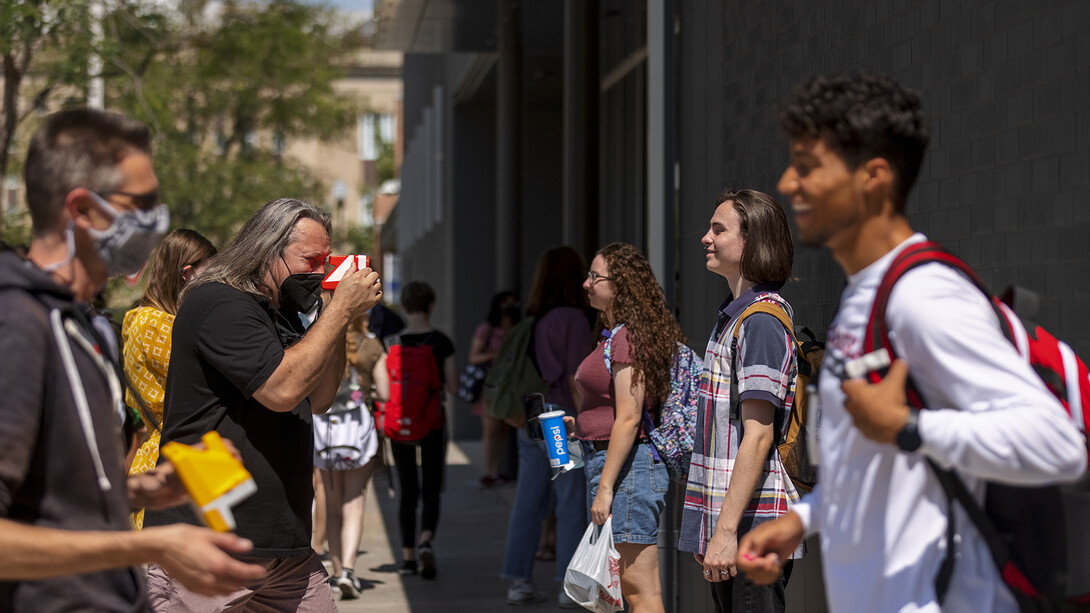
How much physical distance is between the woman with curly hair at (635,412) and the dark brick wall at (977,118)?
639mm

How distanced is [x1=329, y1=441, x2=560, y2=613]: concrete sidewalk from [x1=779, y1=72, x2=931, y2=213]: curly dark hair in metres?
5.57

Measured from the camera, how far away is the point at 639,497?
16.8ft

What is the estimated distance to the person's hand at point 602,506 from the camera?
5.05 m

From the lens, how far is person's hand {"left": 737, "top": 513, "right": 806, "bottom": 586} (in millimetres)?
2334

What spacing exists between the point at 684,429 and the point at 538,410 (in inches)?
61.5

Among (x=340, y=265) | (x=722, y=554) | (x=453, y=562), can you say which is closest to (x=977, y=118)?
(x=722, y=554)

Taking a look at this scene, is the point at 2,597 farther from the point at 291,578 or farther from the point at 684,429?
the point at 684,429

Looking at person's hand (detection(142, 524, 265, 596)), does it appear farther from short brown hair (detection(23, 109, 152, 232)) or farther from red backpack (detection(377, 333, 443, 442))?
red backpack (detection(377, 333, 443, 442))

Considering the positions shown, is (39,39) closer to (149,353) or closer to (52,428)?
(149,353)

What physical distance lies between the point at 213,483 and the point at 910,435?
48.9 inches

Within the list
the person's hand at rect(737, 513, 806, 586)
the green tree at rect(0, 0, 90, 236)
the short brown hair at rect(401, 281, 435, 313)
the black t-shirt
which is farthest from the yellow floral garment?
the green tree at rect(0, 0, 90, 236)

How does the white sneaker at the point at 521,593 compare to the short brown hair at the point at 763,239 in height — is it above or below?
below

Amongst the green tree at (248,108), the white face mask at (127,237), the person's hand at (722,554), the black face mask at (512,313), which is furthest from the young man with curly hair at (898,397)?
the green tree at (248,108)

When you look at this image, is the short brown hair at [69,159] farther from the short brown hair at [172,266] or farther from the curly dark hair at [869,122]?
the short brown hair at [172,266]
